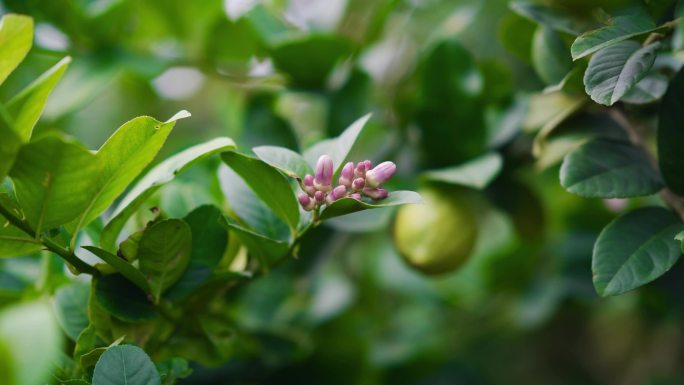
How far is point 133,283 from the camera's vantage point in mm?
539

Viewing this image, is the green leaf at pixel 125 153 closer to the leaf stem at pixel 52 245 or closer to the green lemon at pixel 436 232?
the leaf stem at pixel 52 245

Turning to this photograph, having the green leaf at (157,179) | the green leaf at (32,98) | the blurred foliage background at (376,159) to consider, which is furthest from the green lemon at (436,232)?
the green leaf at (32,98)

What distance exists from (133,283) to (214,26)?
479mm

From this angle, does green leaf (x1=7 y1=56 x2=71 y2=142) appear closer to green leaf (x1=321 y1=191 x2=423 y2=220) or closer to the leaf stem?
the leaf stem

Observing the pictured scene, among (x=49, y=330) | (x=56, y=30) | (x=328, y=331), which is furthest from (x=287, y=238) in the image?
(x=56, y=30)

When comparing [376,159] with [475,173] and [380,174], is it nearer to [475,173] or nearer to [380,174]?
[475,173]

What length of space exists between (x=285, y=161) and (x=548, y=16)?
339 millimetres

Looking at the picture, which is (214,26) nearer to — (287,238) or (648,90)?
(287,238)

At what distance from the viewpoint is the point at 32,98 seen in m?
0.42

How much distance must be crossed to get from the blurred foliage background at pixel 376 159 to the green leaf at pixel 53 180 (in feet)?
0.49

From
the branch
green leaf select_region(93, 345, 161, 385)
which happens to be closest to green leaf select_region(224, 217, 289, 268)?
green leaf select_region(93, 345, 161, 385)

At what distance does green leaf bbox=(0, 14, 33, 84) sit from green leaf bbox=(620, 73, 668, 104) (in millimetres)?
504

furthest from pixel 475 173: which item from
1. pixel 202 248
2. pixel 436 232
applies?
pixel 202 248

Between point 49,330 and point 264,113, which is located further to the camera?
point 264,113
